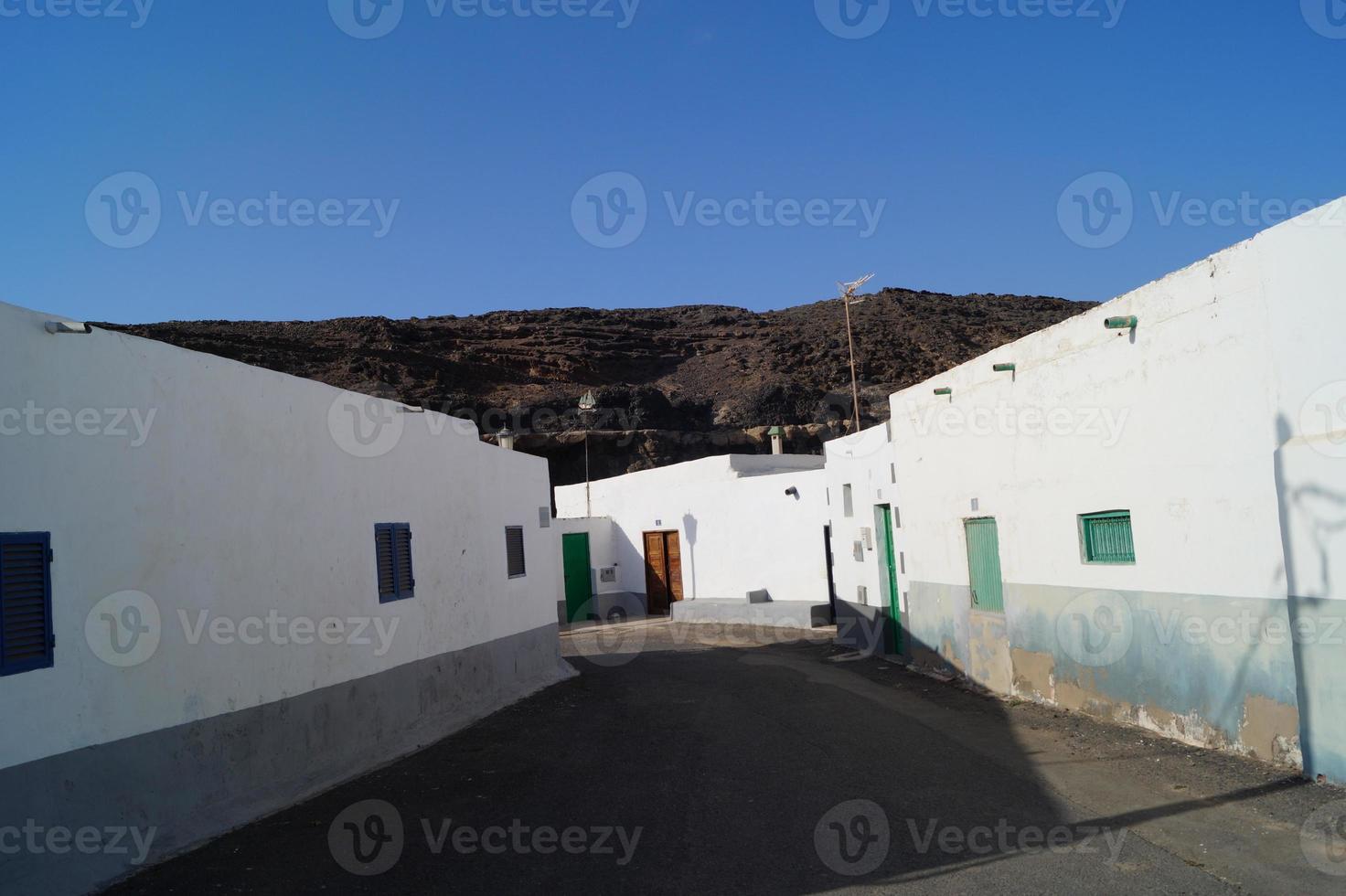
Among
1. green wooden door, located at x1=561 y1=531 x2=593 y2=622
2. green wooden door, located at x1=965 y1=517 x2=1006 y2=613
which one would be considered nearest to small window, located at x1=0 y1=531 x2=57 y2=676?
green wooden door, located at x1=965 y1=517 x2=1006 y2=613

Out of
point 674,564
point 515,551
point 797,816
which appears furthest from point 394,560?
point 674,564

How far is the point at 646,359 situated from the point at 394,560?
63867 millimetres

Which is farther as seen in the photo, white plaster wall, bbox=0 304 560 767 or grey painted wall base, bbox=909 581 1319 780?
grey painted wall base, bbox=909 581 1319 780

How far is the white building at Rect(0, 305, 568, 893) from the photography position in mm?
6203

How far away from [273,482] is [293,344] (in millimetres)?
57092

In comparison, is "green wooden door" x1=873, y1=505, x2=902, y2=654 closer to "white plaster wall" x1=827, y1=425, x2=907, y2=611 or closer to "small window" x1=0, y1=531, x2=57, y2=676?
"white plaster wall" x1=827, y1=425, x2=907, y2=611

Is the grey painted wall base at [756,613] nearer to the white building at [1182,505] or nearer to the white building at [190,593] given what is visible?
the white building at [1182,505]

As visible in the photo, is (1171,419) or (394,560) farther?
(394,560)

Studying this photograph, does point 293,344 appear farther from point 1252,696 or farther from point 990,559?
point 1252,696

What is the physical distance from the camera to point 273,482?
9055mm

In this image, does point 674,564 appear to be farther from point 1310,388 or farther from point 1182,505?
point 1310,388

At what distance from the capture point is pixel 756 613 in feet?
80.0

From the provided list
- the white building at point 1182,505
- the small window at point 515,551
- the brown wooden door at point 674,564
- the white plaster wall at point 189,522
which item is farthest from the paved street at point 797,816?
the brown wooden door at point 674,564

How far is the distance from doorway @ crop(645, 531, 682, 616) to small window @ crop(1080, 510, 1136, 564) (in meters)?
18.8
